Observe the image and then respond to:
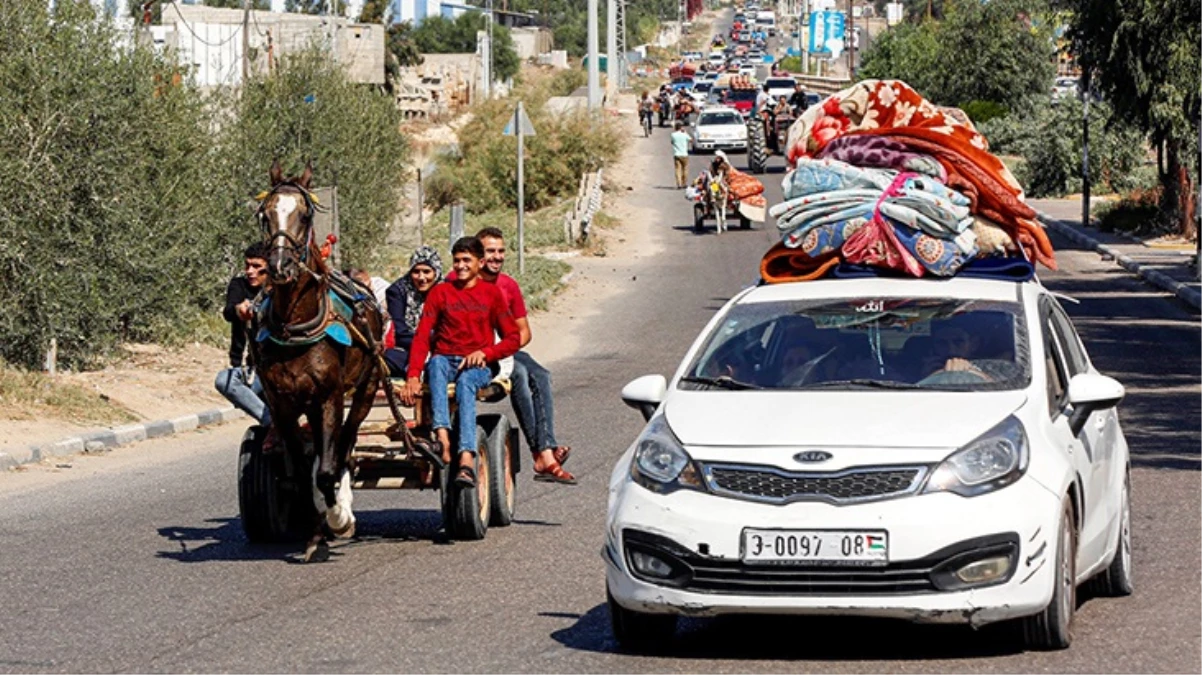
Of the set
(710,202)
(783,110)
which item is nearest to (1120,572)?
(710,202)

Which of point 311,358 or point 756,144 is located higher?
point 311,358

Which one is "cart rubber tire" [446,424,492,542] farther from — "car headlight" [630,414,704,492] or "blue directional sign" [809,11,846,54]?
"blue directional sign" [809,11,846,54]

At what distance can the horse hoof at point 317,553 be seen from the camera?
37.8ft

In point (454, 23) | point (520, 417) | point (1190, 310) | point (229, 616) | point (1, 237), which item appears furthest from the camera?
point (454, 23)

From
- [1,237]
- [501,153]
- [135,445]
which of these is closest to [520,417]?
[135,445]

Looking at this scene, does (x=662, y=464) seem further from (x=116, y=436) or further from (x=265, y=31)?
(x=265, y=31)

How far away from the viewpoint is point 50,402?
2002 centimetres

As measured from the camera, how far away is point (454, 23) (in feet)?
488

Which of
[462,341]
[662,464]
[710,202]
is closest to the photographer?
[662,464]

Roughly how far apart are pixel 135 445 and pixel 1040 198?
43.3 m

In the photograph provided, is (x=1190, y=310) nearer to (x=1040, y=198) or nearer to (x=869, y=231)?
(x=869, y=231)

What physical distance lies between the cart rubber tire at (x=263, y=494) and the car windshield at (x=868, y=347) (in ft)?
11.2

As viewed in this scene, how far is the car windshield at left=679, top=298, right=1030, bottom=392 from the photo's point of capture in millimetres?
9125

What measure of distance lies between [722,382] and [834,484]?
48.0 inches
